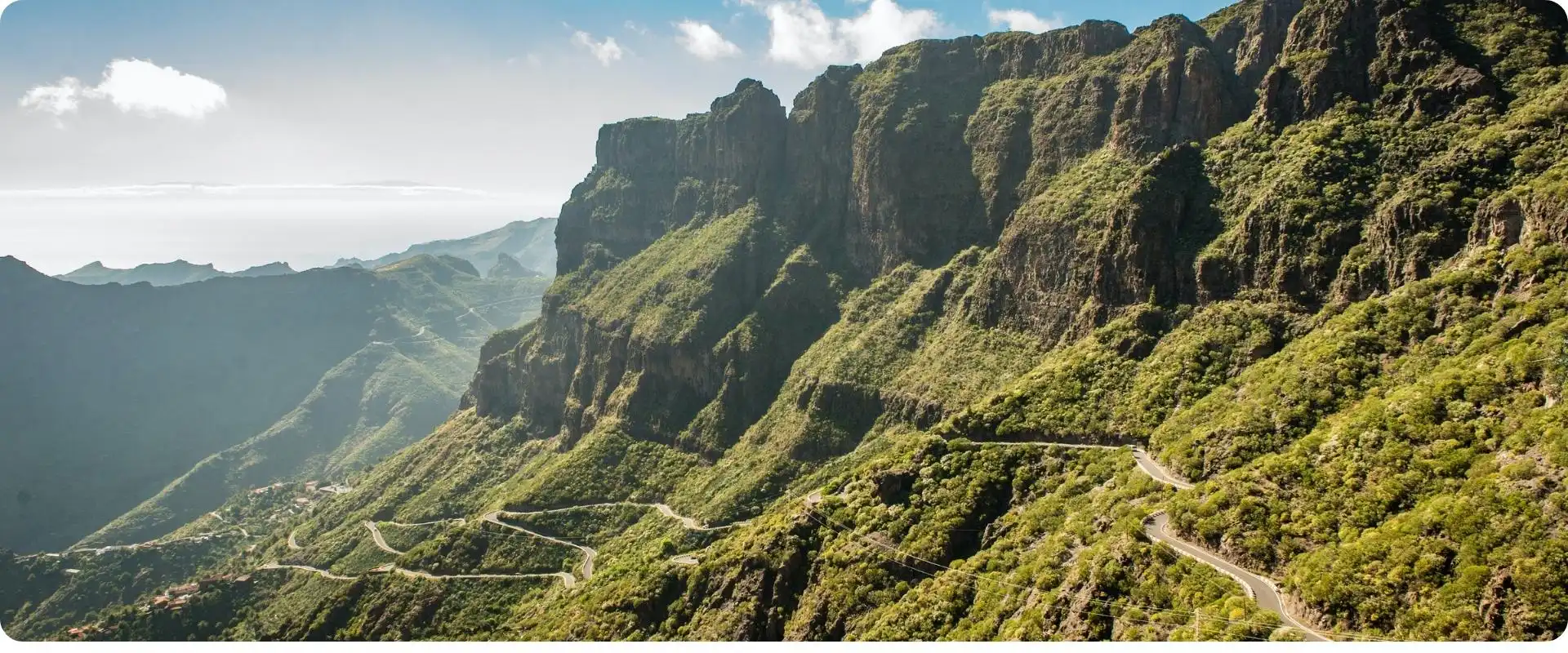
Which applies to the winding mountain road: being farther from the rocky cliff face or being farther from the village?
the village

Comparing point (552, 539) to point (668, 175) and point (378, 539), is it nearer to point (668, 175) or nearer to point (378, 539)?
point (378, 539)

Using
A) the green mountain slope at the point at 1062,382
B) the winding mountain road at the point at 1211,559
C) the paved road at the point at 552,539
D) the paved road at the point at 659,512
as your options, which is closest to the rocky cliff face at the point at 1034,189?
the green mountain slope at the point at 1062,382

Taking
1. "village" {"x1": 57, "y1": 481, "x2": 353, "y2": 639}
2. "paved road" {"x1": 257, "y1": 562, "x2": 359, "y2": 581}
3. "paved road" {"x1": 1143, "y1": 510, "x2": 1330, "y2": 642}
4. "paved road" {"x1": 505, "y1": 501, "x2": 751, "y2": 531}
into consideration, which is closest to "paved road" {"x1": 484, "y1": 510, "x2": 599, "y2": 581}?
"paved road" {"x1": 505, "y1": 501, "x2": 751, "y2": 531}

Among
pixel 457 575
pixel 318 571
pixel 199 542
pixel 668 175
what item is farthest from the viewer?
pixel 668 175

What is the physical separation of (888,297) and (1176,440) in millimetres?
48213

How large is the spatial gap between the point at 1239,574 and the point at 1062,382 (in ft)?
83.0

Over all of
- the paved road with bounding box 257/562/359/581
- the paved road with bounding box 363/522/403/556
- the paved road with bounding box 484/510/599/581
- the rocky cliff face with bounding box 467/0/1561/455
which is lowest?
the paved road with bounding box 257/562/359/581

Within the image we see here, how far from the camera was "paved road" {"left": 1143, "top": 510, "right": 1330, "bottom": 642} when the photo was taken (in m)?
28.0

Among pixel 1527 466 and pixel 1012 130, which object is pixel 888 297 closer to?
pixel 1012 130

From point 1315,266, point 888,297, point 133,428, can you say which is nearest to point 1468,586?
point 1315,266

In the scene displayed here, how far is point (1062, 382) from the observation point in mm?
57438

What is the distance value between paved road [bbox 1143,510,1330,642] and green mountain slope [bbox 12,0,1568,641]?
0.24 meters

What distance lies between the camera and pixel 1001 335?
240 ft

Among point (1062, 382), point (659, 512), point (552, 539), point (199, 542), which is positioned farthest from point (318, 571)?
point (1062, 382)
